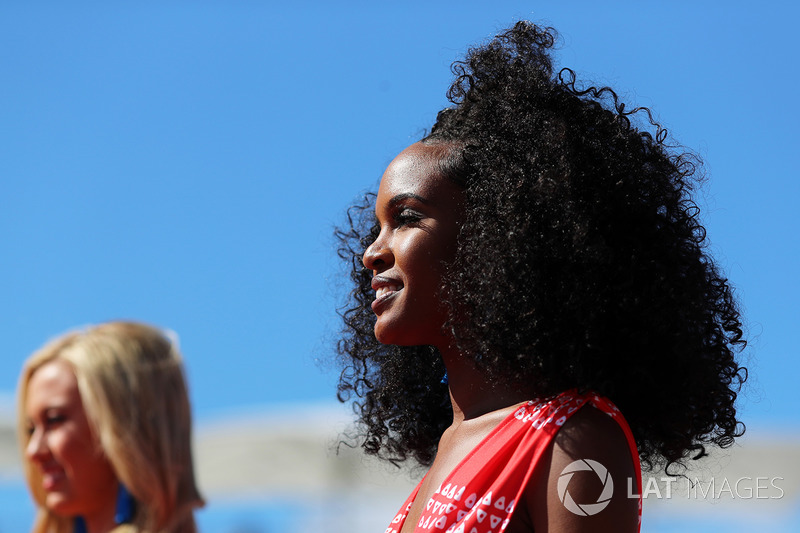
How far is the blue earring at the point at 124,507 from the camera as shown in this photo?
3.02 meters

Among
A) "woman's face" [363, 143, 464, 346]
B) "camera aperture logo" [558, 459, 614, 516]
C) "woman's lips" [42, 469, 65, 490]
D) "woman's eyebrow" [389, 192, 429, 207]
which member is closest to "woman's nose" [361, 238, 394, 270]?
"woman's face" [363, 143, 464, 346]

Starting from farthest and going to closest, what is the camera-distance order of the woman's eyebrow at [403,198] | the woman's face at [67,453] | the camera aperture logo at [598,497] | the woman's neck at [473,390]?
the woman's face at [67,453]
the woman's eyebrow at [403,198]
the woman's neck at [473,390]
the camera aperture logo at [598,497]

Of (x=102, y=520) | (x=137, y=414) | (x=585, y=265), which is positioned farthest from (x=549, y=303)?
(x=102, y=520)

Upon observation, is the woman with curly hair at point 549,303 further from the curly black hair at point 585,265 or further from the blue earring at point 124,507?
the blue earring at point 124,507

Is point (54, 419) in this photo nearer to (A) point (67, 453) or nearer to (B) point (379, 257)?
(A) point (67, 453)

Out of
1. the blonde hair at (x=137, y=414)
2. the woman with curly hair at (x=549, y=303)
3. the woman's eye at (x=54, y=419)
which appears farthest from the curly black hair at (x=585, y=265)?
the woman's eye at (x=54, y=419)

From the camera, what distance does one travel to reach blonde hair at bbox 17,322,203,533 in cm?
303

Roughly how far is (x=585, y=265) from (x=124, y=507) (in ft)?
5.63

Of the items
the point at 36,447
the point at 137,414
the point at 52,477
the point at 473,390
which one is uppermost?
the point at 473,390

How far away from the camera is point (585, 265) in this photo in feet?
8.63

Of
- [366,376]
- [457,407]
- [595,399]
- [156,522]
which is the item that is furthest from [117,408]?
[595,399]

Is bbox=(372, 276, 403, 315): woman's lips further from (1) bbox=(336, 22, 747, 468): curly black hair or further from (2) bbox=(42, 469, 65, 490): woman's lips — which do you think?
(2) bbox=(42, 469, 65, 490): woman's lips

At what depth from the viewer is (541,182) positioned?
8.91 ft

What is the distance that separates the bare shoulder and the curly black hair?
0.19 metres
